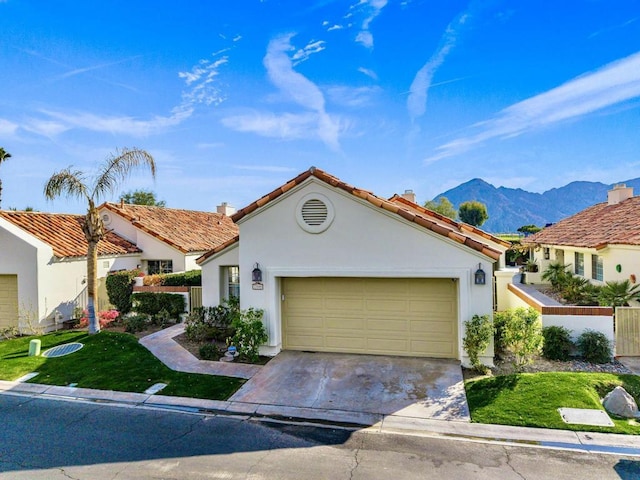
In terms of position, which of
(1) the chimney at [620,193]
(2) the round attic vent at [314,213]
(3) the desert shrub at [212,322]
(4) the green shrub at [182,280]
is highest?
(1) the chimney at [620,193]

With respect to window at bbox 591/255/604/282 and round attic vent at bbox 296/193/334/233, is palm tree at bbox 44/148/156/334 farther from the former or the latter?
window at bbox 591/255/604/282

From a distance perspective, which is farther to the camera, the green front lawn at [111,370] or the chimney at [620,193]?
the chimney at [620,193]

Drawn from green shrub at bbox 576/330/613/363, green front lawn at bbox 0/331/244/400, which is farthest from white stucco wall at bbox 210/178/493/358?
green shrub at bbox 576/330/613/363

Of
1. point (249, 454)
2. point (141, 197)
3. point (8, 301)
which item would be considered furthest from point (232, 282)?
point (141, 197)

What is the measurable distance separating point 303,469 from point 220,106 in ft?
51.0

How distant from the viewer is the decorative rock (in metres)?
7.40

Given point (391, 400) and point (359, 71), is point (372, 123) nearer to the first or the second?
point (359, 71)

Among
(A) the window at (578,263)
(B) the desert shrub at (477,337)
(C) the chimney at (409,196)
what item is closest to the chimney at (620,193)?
(A) the window at (578,263)

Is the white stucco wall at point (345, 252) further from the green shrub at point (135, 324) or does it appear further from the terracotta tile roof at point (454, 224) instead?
the green shrub at point (135, 324)

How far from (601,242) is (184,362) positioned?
18406 mm

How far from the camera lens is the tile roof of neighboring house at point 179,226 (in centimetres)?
2130

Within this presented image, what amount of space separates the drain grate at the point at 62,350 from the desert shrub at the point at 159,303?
11.0 feet

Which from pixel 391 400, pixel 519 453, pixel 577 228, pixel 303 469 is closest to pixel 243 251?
pixel 391 400

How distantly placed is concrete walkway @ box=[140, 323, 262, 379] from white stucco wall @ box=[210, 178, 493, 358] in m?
1.25
